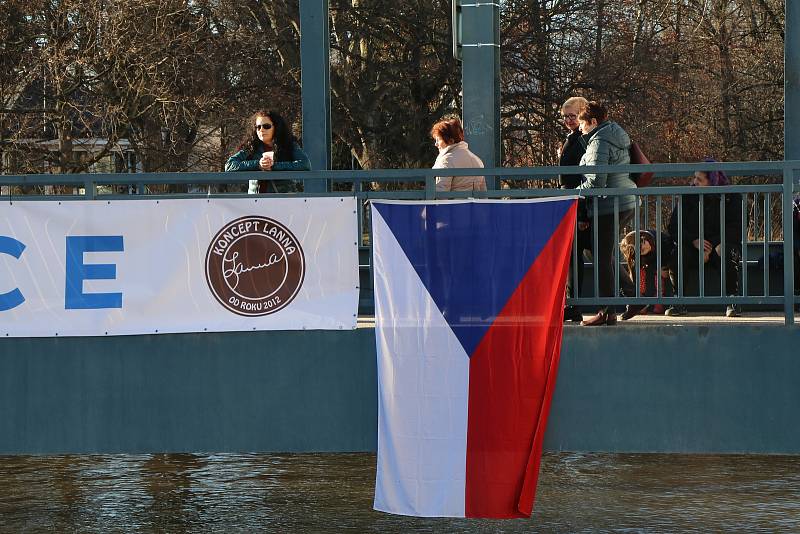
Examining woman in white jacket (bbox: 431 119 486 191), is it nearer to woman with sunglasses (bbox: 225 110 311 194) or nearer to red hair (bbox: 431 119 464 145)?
red hair (bbox: 431 119 464 145)

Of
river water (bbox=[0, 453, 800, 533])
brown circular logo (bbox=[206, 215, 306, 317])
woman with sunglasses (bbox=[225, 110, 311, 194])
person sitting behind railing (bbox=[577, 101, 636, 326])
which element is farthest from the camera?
river water (bbox=[0, 453, 800, 533])

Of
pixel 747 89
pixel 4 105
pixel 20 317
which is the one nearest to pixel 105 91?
pixel 4 105

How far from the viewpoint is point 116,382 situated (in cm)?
766

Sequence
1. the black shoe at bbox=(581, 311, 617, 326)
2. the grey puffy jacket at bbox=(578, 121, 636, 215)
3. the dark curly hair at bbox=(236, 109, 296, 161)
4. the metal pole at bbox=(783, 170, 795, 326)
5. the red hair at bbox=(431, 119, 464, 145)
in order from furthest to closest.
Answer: the dark curly hair at bbox=(236, 109, 296, 161)
the red hair at bbox=(431, 119, 464, 145)
the grey puffy jacket at bbox=(578, 121, 636, 215)
the black shoe at bbox=(581, 311, 617, 326)
the metal pole at bbox=(783, 170, 795, 326)

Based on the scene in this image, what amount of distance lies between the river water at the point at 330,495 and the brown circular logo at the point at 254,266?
2592 millimetres

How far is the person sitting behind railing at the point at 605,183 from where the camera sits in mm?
7969

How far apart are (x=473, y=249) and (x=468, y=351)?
1.73 feet

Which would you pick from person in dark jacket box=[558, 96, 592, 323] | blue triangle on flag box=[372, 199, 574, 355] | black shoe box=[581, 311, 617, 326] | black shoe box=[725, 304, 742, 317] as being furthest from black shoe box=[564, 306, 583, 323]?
black shoe box=[725, 304, 742, 317]

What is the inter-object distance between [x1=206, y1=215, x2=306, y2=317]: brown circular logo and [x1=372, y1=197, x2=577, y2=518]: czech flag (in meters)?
0.57

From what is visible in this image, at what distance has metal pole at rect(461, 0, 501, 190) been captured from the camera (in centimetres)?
936

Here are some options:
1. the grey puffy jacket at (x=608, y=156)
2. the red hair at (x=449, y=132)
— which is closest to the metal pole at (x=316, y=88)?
the red hair at (x=449, y=132)

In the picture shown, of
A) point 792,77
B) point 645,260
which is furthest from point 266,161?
point 792,77

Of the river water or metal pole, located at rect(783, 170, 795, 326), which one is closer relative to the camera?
metal pole, located at rect(783, 170, 795, 326)

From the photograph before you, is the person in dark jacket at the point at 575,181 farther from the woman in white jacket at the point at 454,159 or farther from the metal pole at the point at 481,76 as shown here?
the metal pole at the point at 481,76
